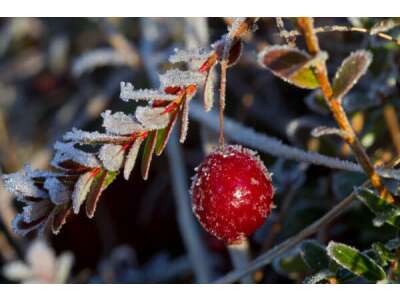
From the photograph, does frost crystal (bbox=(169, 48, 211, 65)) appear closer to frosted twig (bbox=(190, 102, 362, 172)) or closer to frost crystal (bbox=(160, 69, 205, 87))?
frost crystal (bbox=(160, 69, 205, 87))

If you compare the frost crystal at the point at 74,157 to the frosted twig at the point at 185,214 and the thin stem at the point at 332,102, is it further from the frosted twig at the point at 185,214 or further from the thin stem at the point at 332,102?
the frosted twig at the point at 185,214

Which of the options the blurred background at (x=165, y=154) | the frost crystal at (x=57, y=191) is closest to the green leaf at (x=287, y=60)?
the frost crystal at (x=57, y=191)

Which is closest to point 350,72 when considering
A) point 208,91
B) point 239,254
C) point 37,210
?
point 208,91

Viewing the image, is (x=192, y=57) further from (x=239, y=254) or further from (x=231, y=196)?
(x=239, y=254)

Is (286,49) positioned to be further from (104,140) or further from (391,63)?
(391,63)
